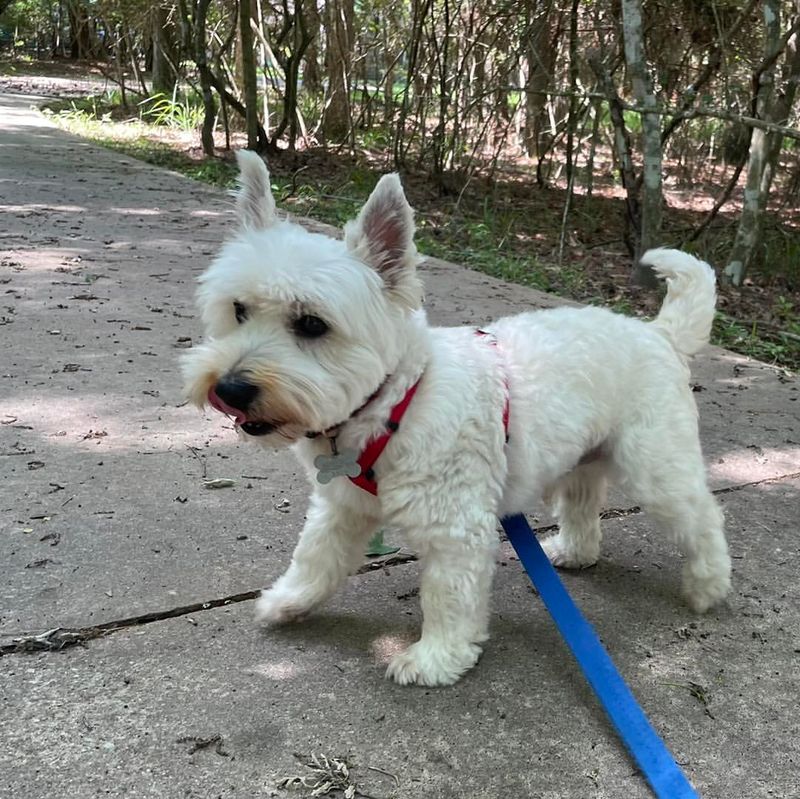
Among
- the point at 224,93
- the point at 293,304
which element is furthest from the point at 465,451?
the point at 224,93

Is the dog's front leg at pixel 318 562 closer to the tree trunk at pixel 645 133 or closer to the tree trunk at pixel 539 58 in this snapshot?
the tree trunk at pixel 539 58

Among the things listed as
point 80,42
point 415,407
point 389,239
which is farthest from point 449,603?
point 80,42

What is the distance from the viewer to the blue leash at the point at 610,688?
2.07 m

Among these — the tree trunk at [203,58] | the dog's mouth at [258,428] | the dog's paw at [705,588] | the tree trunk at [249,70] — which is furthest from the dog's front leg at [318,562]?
the tree trunk at [203,58]

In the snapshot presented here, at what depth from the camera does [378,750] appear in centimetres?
218

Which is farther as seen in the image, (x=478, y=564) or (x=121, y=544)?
(x=121, y=544)

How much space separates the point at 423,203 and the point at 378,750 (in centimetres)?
971

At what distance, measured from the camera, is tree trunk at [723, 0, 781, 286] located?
7176 millimetres

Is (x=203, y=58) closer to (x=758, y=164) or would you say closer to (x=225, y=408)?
(x=758, y=164)

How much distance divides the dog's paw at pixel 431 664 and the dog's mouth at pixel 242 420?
0.80 meters

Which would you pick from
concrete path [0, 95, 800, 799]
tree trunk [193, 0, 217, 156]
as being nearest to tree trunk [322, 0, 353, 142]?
tree trunk [193, 0, 217, 156]

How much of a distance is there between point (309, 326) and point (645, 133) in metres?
5.75

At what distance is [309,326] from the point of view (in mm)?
2367

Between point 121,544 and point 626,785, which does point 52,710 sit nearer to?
point 121,544
